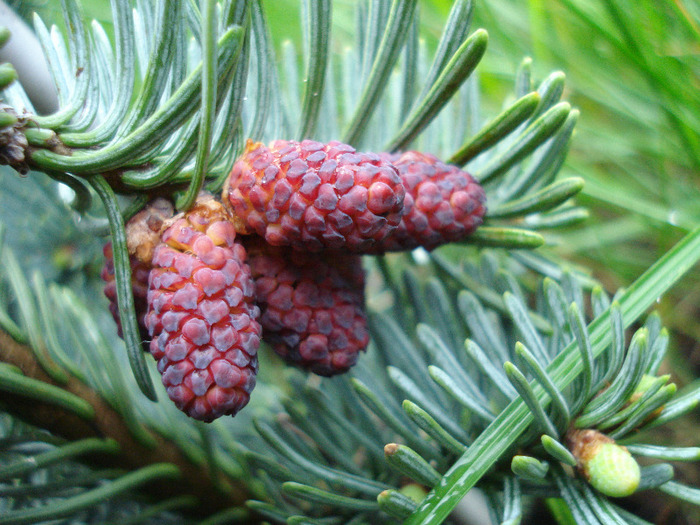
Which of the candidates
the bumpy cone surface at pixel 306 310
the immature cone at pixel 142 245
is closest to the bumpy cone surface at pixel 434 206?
the bumpy cone surface at pixel 306 310

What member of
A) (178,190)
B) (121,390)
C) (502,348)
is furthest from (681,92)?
(121,390)

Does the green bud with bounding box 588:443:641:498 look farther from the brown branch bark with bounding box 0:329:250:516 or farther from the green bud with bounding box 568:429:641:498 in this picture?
the brown branch bark with bounding box 0:329:250:516

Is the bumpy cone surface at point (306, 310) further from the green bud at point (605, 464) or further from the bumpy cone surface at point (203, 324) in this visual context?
the green bud at point (605, 464)

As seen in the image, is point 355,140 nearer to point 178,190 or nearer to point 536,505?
point 178,190

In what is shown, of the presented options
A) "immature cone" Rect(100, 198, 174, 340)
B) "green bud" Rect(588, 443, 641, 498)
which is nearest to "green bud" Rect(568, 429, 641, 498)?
"green bud" Rect(588, 443, 641, 498)

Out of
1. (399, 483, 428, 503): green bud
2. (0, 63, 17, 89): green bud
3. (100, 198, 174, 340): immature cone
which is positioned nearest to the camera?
(0, 63, 17, 89): green bud
